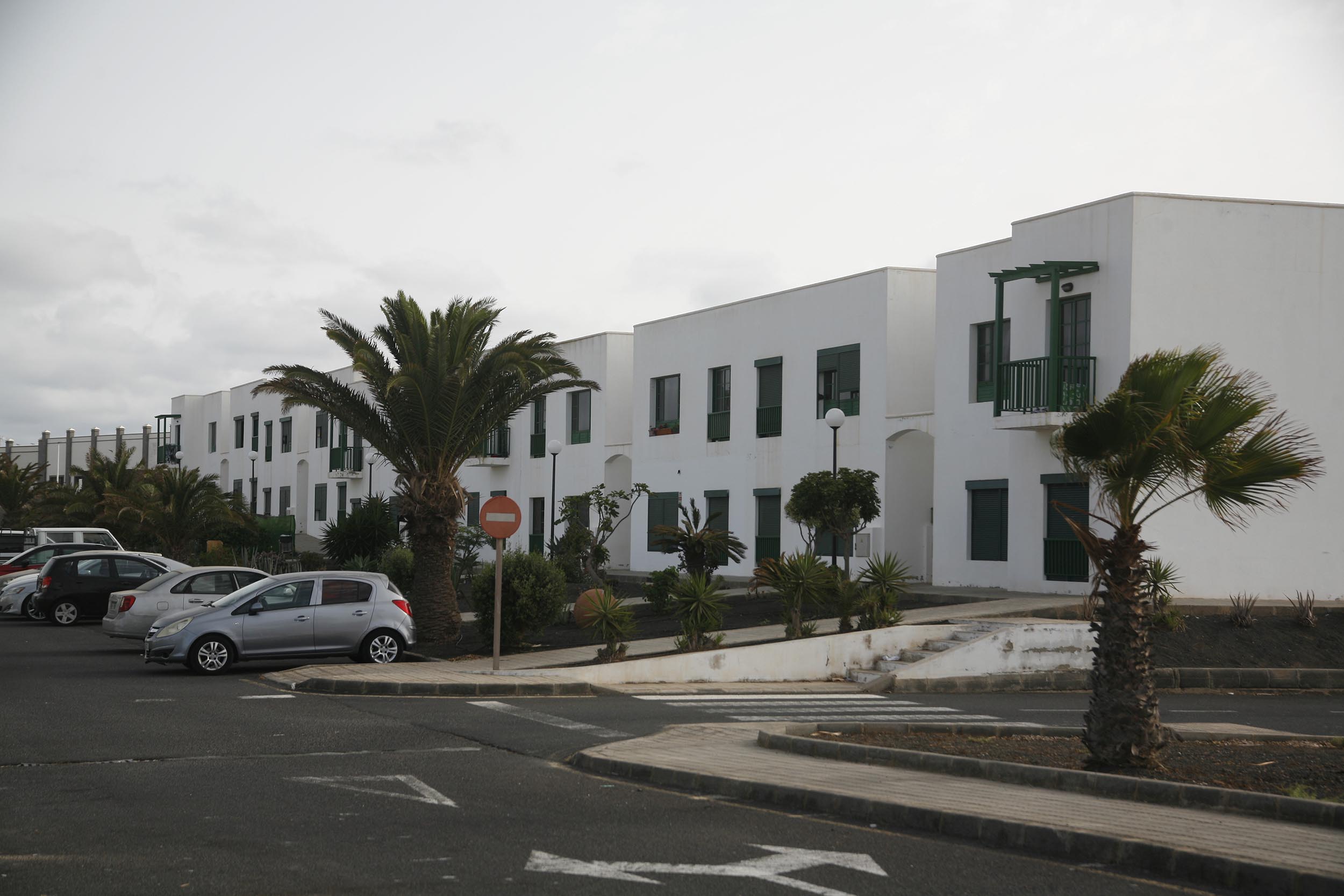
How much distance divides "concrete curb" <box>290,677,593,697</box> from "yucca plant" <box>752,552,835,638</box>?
16.2ft

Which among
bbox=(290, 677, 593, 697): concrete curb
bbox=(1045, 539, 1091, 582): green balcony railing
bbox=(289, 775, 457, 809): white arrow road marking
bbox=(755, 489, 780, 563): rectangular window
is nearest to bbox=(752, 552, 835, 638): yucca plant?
bbox=(290, 677, 593, 697): concrete curb

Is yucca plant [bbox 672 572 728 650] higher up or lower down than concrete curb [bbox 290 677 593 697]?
higher up

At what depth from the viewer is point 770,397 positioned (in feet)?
115

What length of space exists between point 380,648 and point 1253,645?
13950mm

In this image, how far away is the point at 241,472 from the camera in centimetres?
7100

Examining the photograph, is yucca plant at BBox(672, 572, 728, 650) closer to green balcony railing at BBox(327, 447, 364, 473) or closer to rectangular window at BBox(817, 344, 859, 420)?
rectangular window at BBox(817, 344, 859, 420)

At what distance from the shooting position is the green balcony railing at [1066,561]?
82.8 feet

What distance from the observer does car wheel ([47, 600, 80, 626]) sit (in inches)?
1141

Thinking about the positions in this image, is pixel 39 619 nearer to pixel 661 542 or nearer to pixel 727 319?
pixel 661 542

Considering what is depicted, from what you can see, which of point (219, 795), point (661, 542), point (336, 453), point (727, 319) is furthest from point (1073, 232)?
point (336, 453)

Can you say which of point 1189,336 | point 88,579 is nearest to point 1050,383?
point 1189,336

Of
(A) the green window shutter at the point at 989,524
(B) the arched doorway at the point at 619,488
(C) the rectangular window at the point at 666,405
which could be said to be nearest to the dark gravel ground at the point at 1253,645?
(A) the green window shutter at the point at 989,524

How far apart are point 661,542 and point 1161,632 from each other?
10333 mm

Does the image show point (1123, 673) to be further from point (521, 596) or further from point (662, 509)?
point (662, 509)
